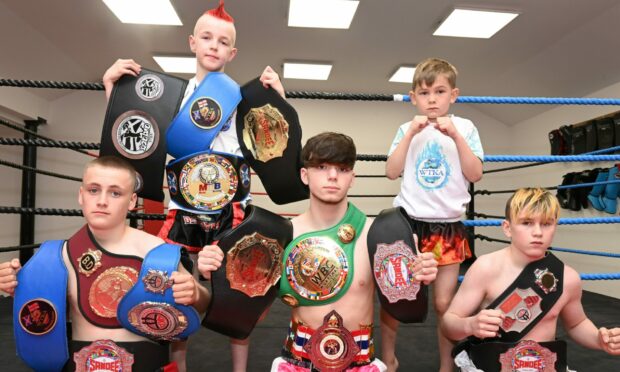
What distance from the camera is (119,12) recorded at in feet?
13.3

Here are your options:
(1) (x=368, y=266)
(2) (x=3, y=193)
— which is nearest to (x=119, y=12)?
(2) (x=3, y=193)

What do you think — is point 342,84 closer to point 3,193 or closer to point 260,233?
point 3,193

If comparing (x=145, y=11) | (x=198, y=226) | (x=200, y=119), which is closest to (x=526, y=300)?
(x=198, y=226)

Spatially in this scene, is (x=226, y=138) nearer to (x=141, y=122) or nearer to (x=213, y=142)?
(x=213, y=142)

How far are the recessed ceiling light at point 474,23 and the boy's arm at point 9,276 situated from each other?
3.95 m

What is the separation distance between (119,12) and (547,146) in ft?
17.7

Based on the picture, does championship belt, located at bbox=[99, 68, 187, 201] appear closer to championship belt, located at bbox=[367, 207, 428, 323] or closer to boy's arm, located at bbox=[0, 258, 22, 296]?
boy's arm, located at bbox=[0, 258, 22, 296]

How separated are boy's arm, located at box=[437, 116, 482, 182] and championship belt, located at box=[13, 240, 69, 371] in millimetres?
1145

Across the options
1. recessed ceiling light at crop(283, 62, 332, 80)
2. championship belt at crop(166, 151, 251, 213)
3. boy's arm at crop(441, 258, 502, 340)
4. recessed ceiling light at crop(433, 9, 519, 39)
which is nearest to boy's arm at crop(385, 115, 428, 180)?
boy's arm at crop(441, 258, 502, 340)

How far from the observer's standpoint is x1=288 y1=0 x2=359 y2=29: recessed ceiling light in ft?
12.6

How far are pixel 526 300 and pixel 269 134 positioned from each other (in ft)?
2.94

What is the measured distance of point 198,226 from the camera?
4.37 ft

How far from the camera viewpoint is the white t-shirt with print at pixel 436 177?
56.2 inches

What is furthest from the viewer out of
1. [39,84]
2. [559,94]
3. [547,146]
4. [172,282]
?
[547,146]
